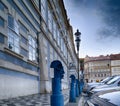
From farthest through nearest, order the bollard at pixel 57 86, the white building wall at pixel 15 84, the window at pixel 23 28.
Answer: the window at pixel 23 28, the white building wall at pixel 15 84, the bollard at pixel 57 86

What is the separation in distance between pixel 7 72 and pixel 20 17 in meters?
3.58

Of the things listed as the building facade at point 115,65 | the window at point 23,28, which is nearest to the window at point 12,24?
the window at point 23,28

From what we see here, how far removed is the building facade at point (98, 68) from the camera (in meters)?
127

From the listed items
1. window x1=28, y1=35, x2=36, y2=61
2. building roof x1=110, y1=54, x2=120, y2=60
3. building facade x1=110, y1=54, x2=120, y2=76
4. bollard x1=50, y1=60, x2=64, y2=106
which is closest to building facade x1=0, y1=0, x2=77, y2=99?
window x1=28, y1=35, x2=36, y2=61

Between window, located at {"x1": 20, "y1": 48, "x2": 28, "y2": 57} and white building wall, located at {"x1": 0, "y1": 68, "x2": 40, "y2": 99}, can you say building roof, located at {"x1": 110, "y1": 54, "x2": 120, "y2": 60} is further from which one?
window, located at {"x1": 20, "y1": 48, "x2": 28, "y2": 57}

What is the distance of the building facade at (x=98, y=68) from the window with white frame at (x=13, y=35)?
11286 cm

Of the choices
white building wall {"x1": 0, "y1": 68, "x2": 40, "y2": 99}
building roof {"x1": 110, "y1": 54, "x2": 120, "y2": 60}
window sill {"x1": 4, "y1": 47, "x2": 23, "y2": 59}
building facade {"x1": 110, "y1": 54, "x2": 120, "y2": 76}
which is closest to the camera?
white building wall {"x1": 0, "y1": 68, "x2": 40, "y2": 99}

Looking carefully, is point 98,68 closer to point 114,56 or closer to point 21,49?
point 114,56

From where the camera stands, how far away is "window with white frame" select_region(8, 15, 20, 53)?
12616mm

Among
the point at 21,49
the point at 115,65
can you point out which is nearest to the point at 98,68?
the point at 115,65

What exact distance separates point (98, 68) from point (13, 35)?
118920 mm

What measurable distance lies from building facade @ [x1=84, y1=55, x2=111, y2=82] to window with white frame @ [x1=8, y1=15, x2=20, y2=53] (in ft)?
370

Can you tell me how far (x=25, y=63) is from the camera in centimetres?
1559

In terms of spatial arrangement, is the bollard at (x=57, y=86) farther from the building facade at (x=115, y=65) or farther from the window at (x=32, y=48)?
the building facade at (x=115, y=65)
